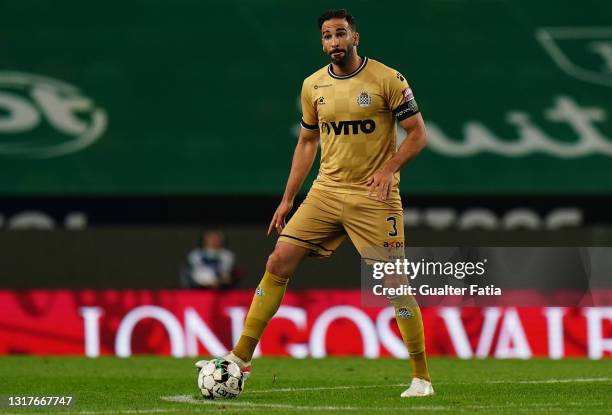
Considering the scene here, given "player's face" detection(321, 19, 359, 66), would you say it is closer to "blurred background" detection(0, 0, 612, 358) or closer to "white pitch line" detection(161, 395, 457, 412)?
"white pitch line" detection(161, 395, 457, 412)

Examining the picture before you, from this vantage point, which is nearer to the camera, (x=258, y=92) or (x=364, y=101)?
(x=364, y=101)

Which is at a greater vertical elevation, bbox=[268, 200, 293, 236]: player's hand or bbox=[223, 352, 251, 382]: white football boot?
bbox=[268, 200, 293, 236]: player's hand

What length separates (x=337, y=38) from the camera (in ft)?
25.1

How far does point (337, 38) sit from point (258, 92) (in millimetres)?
10854

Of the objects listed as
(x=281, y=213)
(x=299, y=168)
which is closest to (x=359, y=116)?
(x=299, y=168)

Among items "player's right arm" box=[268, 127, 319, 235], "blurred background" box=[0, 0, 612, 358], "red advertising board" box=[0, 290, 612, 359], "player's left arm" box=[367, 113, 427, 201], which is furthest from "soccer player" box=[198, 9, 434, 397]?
"blurred background" box=[0, 0, 612, 358]

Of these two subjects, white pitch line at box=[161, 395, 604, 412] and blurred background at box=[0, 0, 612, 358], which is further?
blurred background at box=[0, 0, 612, 358]

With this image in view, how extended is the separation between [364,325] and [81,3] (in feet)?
24.4

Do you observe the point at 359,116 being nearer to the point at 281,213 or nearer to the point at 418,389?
the point at 281,213

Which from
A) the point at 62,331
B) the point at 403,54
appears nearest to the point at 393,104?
the point at 62,331

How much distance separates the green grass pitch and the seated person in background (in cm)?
273

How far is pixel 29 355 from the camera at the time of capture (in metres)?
13.1

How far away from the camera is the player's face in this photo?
25.0 feet

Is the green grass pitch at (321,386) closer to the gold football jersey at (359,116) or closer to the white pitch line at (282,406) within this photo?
the white pitch line at (282,406)
